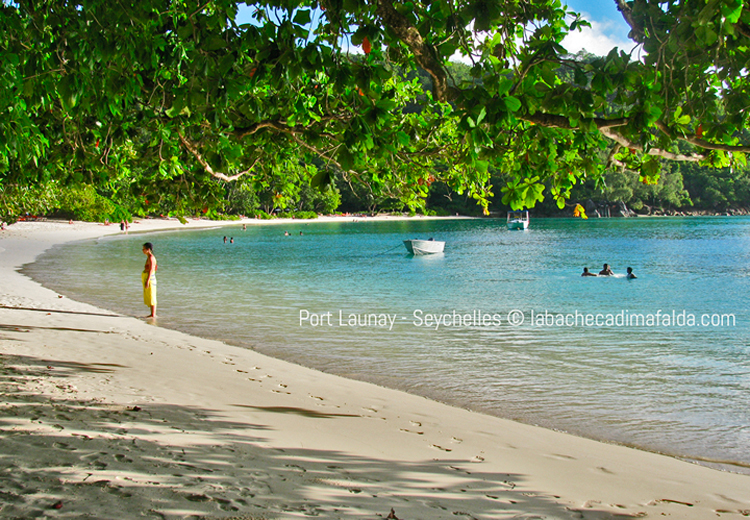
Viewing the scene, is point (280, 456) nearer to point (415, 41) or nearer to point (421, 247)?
point (415, 41)

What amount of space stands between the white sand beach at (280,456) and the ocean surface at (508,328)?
1624 mm

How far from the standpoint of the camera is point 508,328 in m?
16.2

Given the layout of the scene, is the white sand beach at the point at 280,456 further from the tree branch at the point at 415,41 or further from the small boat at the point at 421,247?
the small boat at the point at 421,247

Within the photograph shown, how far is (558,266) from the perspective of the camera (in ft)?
121

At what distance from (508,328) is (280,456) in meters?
11.9

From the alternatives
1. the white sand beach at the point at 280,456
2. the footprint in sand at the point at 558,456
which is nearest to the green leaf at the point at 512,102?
the white sand beach at the point at 280,456

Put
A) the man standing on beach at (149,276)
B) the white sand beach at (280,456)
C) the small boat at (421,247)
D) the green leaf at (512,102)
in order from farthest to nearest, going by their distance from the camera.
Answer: the small boat at (421,247), the man standing on beach at (149,276), the white sand beach at (280,456), the green leaf at (512,102)

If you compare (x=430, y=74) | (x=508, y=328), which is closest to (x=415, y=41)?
(x=430, y=74)

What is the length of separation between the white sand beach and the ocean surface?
1624 mm

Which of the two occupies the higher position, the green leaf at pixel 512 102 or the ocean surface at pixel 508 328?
the green leaf at pixel 512 102

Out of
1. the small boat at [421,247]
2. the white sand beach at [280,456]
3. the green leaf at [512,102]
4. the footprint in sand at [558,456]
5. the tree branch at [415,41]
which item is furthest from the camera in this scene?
the small boat at [421,247]

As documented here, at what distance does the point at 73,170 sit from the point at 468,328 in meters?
10.8

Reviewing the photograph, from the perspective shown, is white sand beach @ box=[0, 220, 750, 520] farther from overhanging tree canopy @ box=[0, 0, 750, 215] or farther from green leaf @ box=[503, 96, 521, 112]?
green leaf @ box=[503, 96, 521, 112]

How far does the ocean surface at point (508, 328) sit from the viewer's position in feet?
29.5
